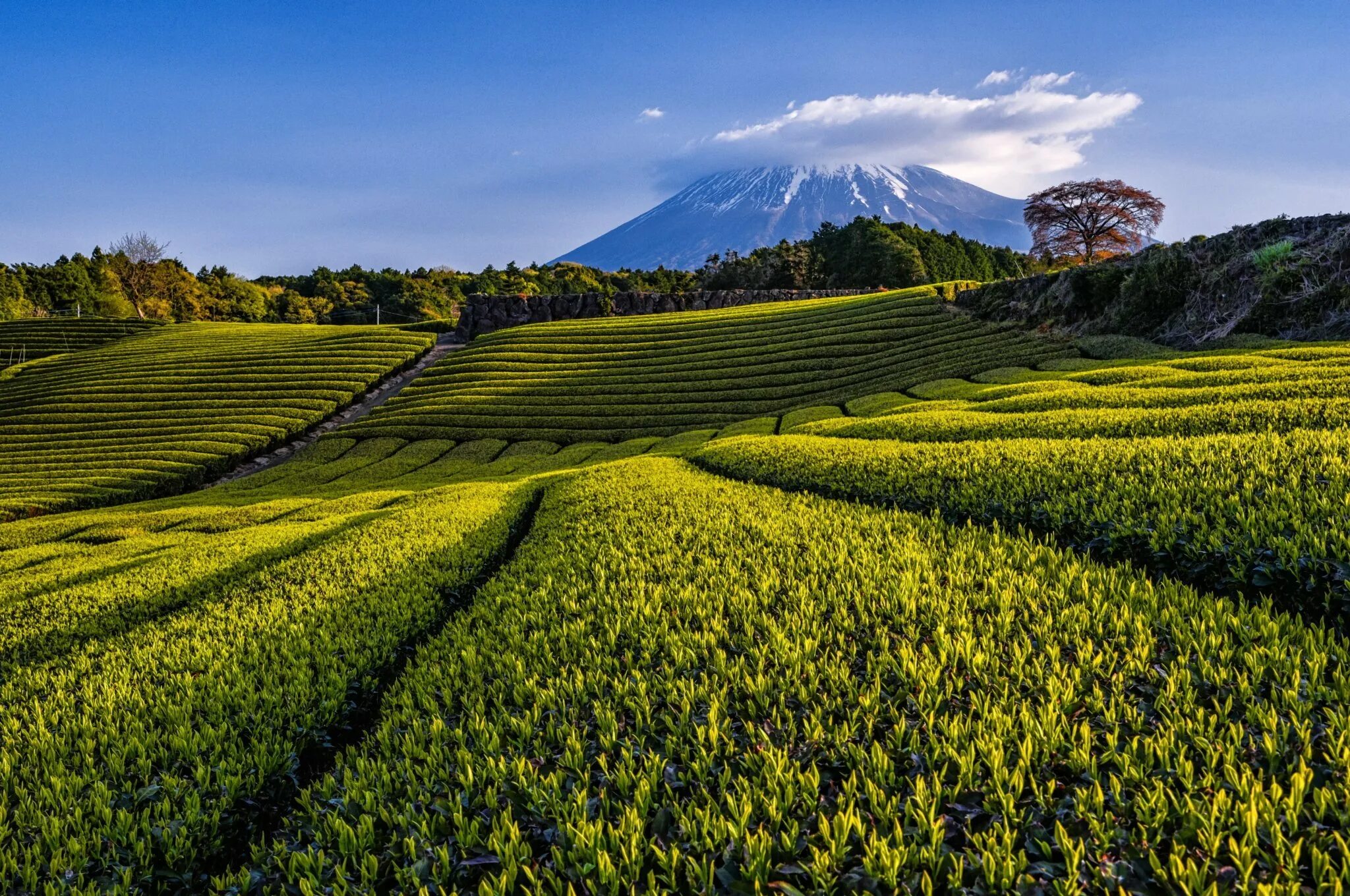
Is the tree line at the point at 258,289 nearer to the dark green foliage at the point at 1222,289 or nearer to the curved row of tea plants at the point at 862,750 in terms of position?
the dark green foliage at the point at 1222,289

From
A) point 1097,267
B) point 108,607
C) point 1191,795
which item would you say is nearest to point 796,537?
point 1191,795

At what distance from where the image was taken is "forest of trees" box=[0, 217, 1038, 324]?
7862 centimetres

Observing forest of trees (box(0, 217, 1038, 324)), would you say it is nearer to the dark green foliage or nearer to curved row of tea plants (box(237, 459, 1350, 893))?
the dark green foliage

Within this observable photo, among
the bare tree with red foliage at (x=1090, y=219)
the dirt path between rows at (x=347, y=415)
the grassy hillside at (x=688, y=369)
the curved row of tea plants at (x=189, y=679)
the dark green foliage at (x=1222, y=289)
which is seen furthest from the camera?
the bare tree with red foliage at (x=1090, y=219)

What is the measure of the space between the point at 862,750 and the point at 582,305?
199 feet

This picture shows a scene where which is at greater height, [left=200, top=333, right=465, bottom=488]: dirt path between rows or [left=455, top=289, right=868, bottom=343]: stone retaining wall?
[left=455, top=289, right=868, bottom=343]: stone retaining wall

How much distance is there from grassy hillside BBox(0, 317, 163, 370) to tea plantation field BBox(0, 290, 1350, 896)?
63.0 metres

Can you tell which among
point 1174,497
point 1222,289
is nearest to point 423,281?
point 1222,289

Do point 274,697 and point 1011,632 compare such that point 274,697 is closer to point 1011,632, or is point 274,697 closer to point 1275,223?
point 1011,632

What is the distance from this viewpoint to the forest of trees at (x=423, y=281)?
78625 mm

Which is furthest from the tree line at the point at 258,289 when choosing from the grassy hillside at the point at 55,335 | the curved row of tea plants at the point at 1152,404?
the curved row of tea plants at the point at 1152,404

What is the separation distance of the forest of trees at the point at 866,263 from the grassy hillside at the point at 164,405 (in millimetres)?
46904

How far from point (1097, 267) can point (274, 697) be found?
33298 millimetres

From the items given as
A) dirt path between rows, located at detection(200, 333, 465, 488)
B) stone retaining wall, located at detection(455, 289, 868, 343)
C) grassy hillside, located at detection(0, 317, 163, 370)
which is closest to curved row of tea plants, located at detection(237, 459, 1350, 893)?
dirt path between rows, located at detection(200, 333, 465, 488)
